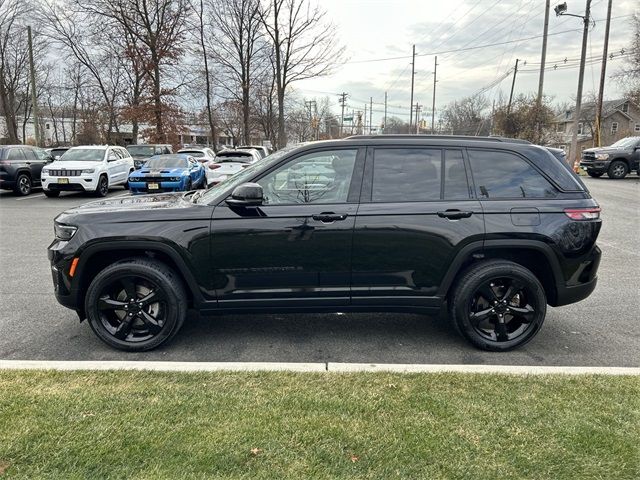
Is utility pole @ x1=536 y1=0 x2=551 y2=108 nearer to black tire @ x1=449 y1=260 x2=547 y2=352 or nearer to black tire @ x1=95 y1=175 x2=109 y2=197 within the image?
black tire @ x1=95 y1=175 x2=109 y2=197

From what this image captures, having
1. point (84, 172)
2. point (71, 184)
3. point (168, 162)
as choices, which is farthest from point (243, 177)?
point (71, 184)

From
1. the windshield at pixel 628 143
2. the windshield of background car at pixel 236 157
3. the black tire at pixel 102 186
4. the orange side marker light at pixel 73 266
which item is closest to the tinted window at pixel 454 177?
the orange side marker light at pixel 73 266

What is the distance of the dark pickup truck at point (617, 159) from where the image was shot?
20.6m

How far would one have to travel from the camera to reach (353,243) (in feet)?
→ 12.2

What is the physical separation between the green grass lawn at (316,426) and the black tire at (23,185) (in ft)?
47.7

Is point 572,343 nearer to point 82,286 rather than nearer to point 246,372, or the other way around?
point 246,372

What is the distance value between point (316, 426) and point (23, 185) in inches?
648

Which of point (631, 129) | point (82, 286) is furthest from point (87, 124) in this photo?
point (631, 129)

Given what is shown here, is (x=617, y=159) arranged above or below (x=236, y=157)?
above

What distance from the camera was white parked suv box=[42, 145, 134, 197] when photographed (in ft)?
47.5

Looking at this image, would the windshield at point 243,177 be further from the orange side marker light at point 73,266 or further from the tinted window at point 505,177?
the tinted window at point 505,177

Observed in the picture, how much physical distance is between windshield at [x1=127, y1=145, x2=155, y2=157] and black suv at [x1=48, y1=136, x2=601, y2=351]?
19597mm

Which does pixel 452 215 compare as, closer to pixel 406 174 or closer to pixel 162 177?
pixel 406 174

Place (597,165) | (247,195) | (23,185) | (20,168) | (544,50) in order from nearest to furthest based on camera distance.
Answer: (247,195) < (20,168) < (23,185) < (597,165) < (544,50)
